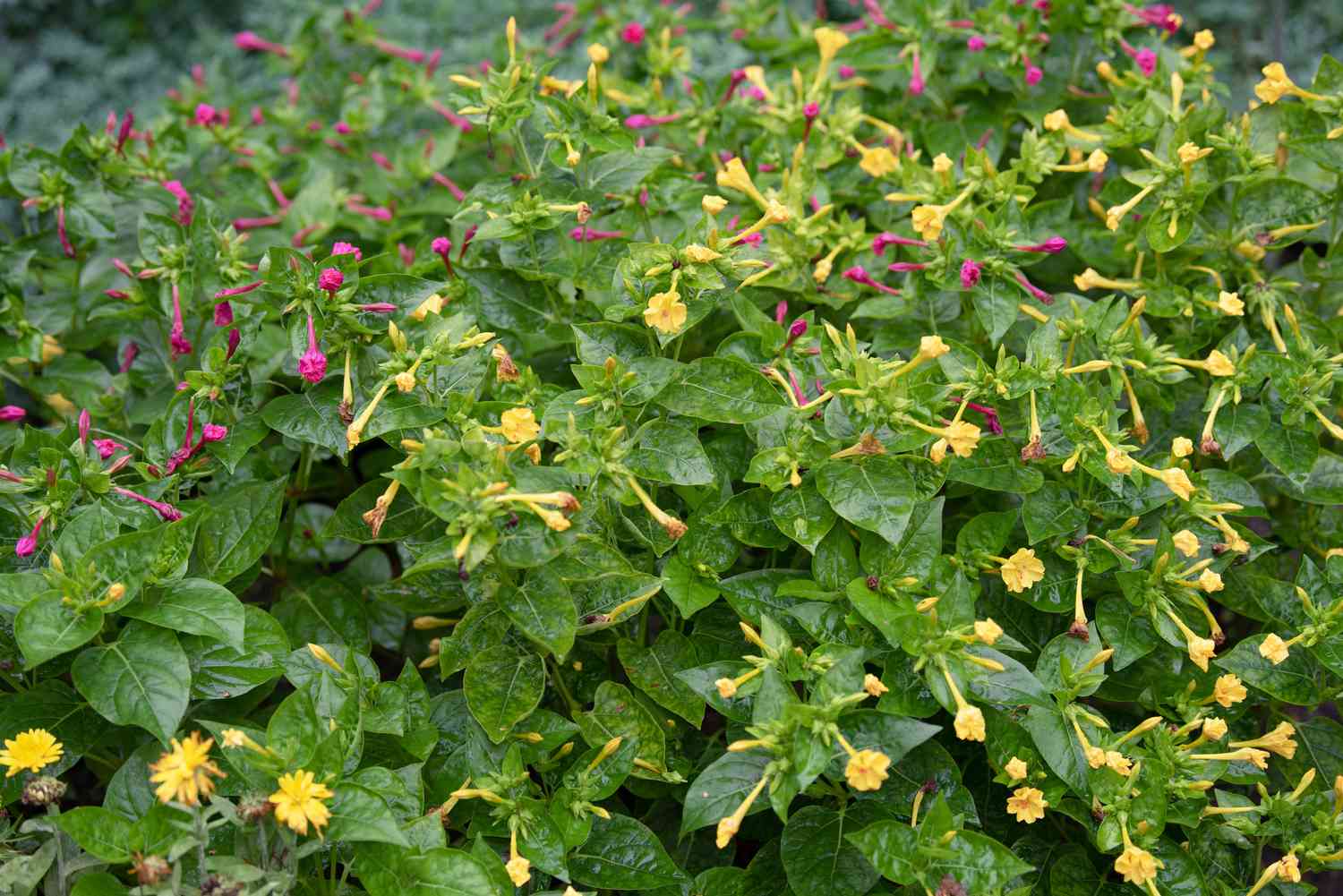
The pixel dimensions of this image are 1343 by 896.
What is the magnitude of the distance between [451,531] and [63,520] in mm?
702

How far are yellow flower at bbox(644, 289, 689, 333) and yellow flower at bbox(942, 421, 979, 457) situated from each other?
A: 0.40m

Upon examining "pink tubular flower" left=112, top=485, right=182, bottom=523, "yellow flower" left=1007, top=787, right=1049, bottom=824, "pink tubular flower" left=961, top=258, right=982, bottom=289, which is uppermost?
"pink tubular flower" left=961, top=258, right=982, bottom=289

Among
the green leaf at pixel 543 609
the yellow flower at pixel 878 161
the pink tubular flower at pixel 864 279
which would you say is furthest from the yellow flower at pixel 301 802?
the yellow flower at pixel 878 161

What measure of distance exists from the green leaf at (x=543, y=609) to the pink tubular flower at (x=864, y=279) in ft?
2.60

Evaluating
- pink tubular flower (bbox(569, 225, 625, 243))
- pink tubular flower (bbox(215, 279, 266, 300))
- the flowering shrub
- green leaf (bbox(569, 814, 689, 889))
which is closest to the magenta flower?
the flowering shrub

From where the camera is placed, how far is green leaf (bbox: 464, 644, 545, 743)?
1621 mm

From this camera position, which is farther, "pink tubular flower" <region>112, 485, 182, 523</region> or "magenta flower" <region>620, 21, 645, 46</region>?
"magenta flower" <region>620, 21, 645, 46</region>

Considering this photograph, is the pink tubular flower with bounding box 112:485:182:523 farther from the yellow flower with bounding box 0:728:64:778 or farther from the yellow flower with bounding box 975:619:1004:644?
the yellow flower with bounding box 975:619:1004:644

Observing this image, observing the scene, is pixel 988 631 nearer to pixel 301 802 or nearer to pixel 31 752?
pixel 301 802

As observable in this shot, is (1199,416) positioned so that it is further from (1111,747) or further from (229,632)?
(229,632)

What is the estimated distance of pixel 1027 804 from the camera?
1.60 m

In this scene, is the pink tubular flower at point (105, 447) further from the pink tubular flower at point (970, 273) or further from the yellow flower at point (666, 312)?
the pink tubular flower at point (970, 273)

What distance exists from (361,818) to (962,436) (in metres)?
0.95

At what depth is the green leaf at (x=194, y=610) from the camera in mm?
1557
